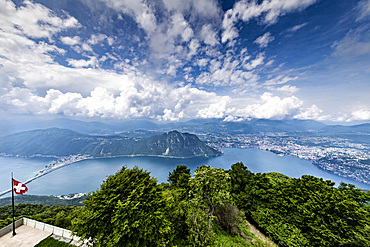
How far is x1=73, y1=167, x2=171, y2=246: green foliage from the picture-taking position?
8.70 m

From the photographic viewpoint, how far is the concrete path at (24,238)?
40.4 feet

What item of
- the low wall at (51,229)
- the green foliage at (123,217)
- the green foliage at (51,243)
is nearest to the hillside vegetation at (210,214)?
the green foliage at (123,217)

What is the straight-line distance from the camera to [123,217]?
8750 mm

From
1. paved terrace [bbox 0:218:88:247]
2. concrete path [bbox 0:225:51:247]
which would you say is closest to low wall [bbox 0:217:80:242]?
paved terrace [bbox 0:218:88:247]

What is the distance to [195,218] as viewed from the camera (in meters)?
10.8

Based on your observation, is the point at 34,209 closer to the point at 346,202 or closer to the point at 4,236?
the point at 4,236

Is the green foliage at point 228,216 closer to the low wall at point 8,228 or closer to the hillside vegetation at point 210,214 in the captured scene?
the hillside vegetation at point 210,214

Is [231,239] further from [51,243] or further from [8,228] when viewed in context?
[8,228]

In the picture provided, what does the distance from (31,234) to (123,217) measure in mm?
13853

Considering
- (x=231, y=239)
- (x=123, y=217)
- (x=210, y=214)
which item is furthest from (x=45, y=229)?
(x=231, y=239)

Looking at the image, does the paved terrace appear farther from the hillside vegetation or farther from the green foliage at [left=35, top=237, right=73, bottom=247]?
the hillside vegetation

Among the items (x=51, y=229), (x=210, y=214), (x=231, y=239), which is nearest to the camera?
(x=210, y=214)

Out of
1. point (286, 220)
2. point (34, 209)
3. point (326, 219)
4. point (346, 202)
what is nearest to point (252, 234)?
point (286, 220)

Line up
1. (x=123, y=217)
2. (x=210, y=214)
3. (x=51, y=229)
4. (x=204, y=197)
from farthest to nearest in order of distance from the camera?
(x=51, y=229)
(x=204, y=197)
(x=210, y=214)
(x=123, y=217)
